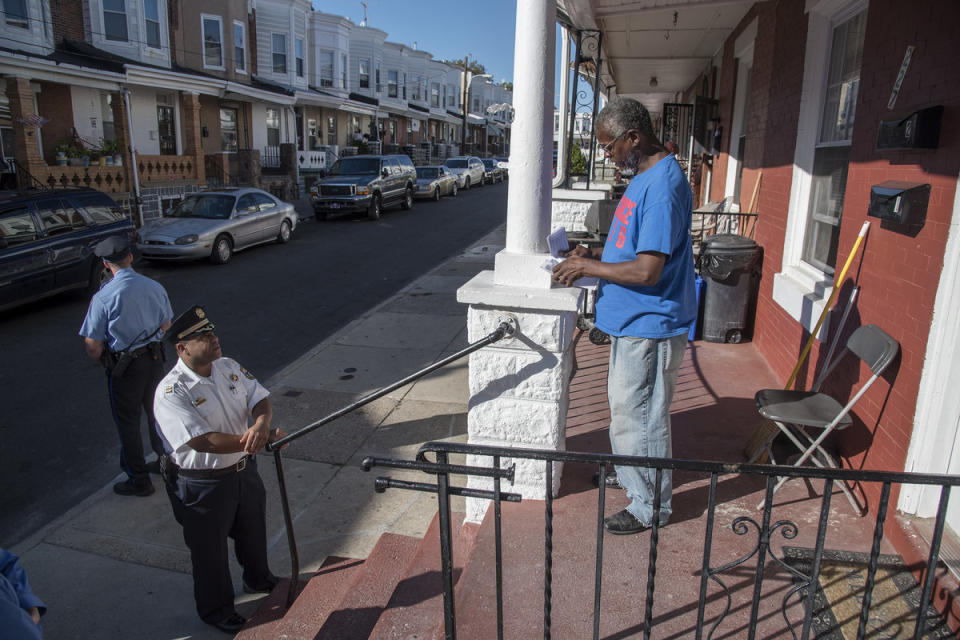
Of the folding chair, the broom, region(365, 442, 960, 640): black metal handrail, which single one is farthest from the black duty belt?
the broom

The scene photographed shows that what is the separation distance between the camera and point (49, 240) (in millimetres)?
9758

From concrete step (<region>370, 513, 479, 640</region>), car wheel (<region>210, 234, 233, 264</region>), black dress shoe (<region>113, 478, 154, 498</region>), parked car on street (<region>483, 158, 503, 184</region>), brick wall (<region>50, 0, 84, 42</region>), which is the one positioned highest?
brick wall (<region>50, 0, 84, 42</region>)

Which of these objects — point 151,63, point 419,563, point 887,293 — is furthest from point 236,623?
point 151,63

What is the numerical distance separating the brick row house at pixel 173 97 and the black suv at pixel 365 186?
3.52m

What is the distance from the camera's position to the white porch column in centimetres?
315

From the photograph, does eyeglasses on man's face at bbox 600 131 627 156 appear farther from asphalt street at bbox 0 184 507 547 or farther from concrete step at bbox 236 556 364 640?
asphalt street at bbox 0 184 507 547

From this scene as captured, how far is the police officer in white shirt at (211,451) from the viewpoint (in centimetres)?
316

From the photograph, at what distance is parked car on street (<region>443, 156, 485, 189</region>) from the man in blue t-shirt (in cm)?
2908

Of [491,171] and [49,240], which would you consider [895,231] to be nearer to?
[49,240]

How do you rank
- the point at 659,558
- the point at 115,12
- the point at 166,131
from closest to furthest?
the point at 659,558 → the point at 115,12 → the point at 166,131

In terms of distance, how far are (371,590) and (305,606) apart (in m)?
0.40

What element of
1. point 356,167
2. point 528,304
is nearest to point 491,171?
point 356,167

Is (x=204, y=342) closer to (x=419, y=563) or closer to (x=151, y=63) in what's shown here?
(x=419, y=563)

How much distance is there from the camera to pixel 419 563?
3.32m
